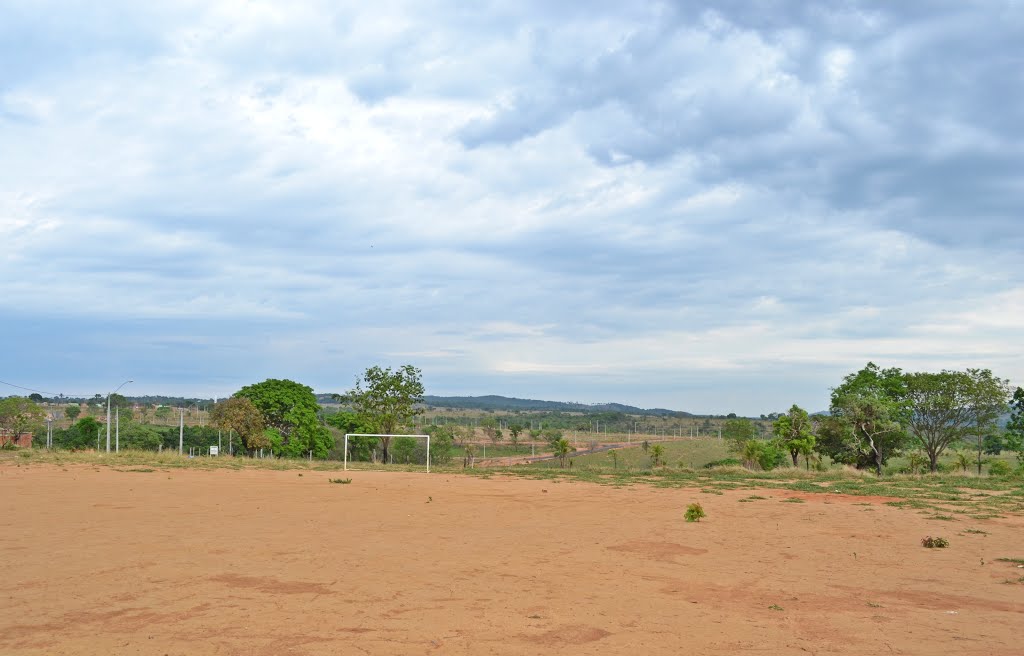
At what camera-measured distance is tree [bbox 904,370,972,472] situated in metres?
41.7

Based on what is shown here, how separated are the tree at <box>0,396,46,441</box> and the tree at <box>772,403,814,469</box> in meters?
63.6

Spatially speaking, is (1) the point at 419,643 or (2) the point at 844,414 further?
(2) the point at 844,414

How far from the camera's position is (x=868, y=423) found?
40.5 m

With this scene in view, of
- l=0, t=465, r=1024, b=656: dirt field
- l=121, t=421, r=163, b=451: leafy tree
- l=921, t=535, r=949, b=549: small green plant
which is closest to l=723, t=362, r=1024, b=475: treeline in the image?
l=0, t=465, r=1024, b=656: dirt field

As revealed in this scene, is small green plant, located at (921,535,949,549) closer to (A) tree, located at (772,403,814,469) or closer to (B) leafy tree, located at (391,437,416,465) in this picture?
(A) tree, located at (772,403,814,469)

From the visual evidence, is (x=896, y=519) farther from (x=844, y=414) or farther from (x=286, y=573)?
(x=844, y=414)

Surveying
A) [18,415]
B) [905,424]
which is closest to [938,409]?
[905,424]

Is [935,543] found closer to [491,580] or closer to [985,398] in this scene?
[491,580]

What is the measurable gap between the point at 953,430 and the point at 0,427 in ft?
256

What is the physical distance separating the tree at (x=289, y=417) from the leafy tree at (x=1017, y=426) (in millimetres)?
Answer: 50496

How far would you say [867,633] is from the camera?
8328 mm

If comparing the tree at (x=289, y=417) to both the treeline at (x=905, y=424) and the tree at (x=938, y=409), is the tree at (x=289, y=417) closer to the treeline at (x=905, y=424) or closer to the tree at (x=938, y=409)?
the treeline at (x=905, y=424)

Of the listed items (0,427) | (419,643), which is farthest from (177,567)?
(0,427)

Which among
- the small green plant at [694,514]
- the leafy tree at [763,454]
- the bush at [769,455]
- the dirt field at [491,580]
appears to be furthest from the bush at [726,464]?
the small green plant at [694,514]
